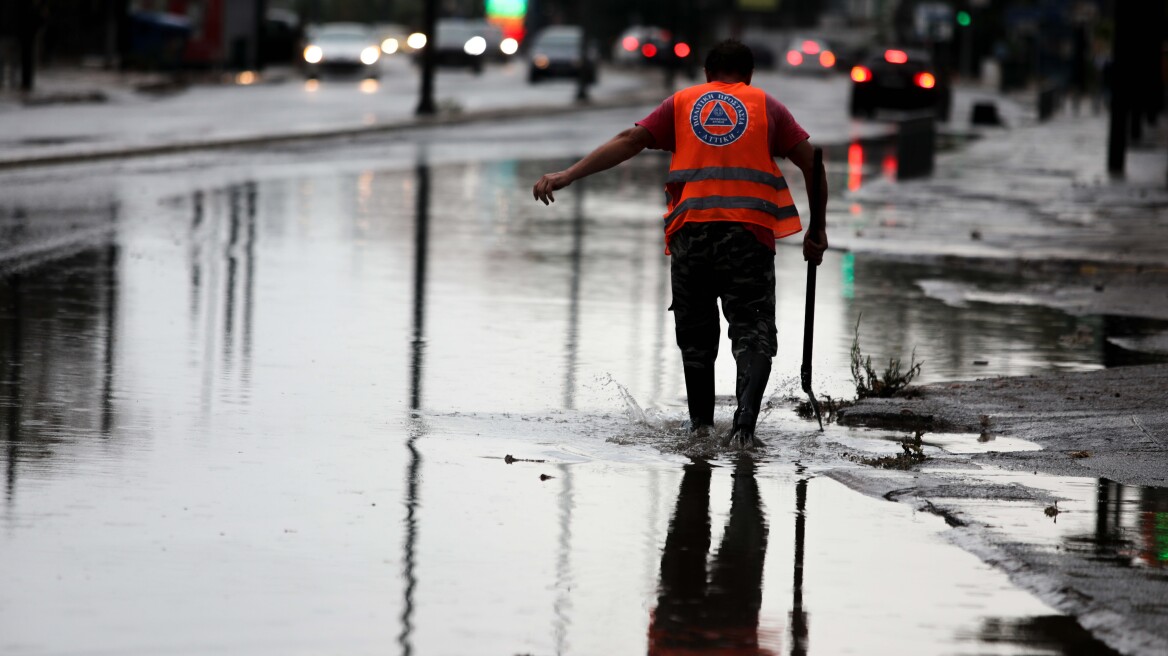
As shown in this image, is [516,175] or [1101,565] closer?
[1101,565]

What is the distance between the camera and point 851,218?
20328mm

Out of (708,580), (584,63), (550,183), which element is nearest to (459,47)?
(584,63)

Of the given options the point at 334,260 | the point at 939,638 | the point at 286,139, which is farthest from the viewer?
the point at 286,139

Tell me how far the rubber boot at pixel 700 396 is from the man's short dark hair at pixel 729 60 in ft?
3.86

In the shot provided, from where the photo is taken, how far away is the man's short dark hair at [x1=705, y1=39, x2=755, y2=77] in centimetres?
810

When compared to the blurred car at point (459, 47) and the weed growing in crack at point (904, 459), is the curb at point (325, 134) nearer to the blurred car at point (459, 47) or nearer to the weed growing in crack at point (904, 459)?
the blurred car at point (459, 47)

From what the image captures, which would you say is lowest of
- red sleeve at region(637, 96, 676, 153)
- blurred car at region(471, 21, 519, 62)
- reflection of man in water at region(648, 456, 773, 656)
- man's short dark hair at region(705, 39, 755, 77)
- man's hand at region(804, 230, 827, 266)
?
reflection of man in water at region(648, 456, 773, 656)

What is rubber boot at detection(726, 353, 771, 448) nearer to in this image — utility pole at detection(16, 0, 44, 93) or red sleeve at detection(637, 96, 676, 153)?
red sleeve at detection(637, 96, 676, 153)

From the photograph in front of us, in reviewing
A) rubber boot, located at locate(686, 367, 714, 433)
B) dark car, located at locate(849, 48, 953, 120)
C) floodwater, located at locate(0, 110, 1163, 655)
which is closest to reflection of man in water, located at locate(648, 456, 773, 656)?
floodwater, located at locate(0, 110, 1163, 655)

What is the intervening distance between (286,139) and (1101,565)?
25.6 m

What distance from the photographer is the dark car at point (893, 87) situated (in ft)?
150

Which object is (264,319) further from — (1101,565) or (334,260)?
(1101,565)

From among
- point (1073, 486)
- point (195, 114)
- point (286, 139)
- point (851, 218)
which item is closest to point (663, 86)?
point (195, 114)

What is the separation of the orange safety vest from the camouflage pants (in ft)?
0.26
